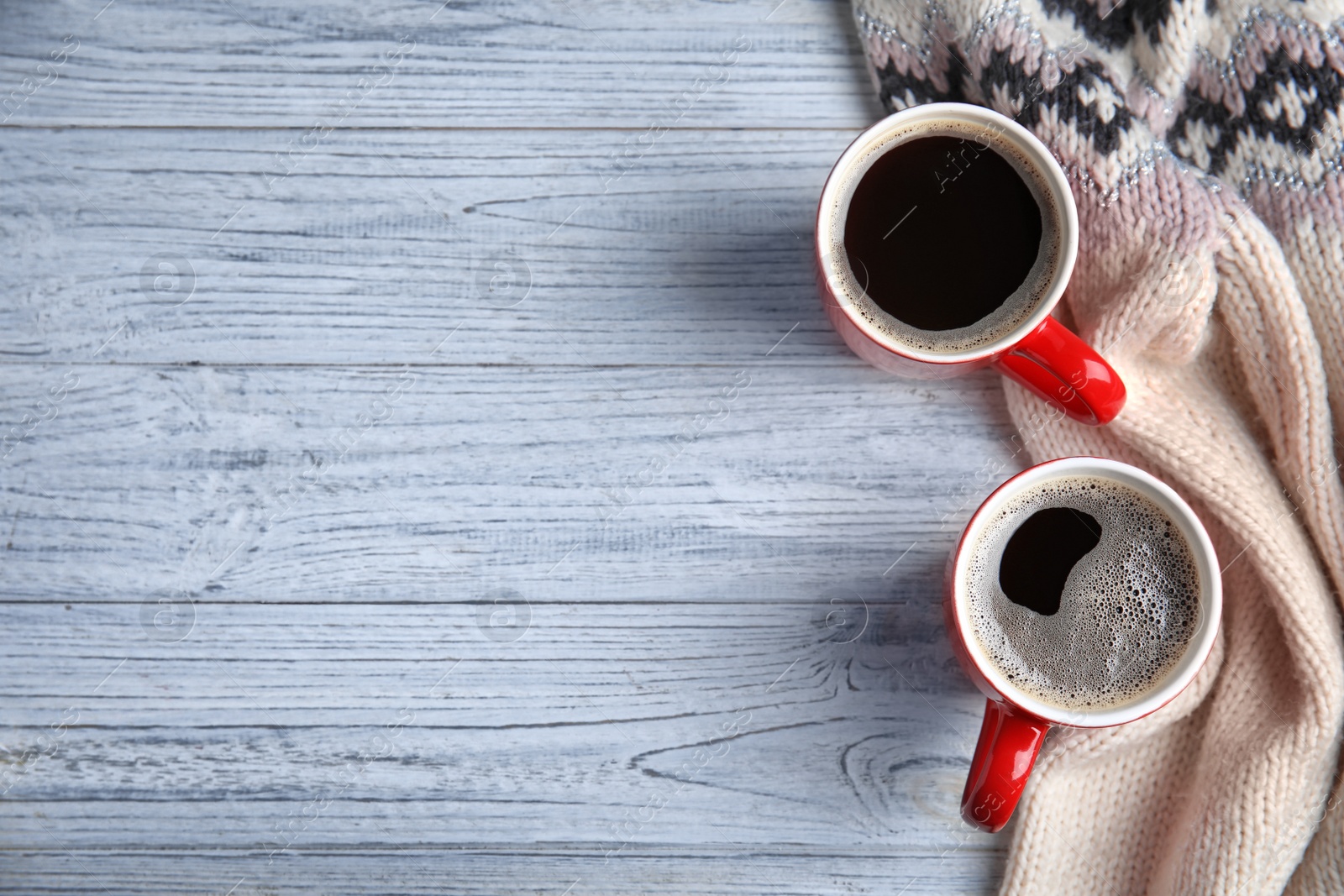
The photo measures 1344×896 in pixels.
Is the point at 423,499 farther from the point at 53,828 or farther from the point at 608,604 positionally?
the point at 53,828

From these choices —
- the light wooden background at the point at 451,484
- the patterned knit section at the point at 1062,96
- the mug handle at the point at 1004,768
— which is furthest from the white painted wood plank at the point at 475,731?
the patterned knit section at the point at 1062,96

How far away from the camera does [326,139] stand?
0.66 meters

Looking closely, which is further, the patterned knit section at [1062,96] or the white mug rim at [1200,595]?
the patterned knit section at [1062,96]

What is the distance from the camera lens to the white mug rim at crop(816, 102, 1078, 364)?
21.0 inches

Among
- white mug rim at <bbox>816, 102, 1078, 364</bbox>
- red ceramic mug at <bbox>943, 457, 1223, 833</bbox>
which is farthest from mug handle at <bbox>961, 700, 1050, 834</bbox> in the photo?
white mug rim at <bbox>816, 102, 1078, 364</bbox>

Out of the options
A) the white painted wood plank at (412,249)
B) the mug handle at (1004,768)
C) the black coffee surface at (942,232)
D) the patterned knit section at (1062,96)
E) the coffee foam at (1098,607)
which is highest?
the patterned knit section at (1062,96)

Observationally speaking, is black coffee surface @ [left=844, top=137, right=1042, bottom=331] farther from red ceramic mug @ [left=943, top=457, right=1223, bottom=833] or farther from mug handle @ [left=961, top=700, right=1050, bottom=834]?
mug handle @ [left=961, top=700, right=1050, bottom=834]

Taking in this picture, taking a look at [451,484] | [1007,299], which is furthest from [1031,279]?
[451,484]

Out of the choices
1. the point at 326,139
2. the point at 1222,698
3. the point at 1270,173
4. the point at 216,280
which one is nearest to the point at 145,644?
the point at 216,280

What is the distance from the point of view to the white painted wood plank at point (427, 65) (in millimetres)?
665

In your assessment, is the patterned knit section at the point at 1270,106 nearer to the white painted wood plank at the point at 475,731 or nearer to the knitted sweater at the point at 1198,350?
the knitted sweater at the point at 1198,350

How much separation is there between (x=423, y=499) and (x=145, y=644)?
0.23 m

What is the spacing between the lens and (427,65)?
2.19ft

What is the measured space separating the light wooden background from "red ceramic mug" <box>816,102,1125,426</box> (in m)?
0.09
